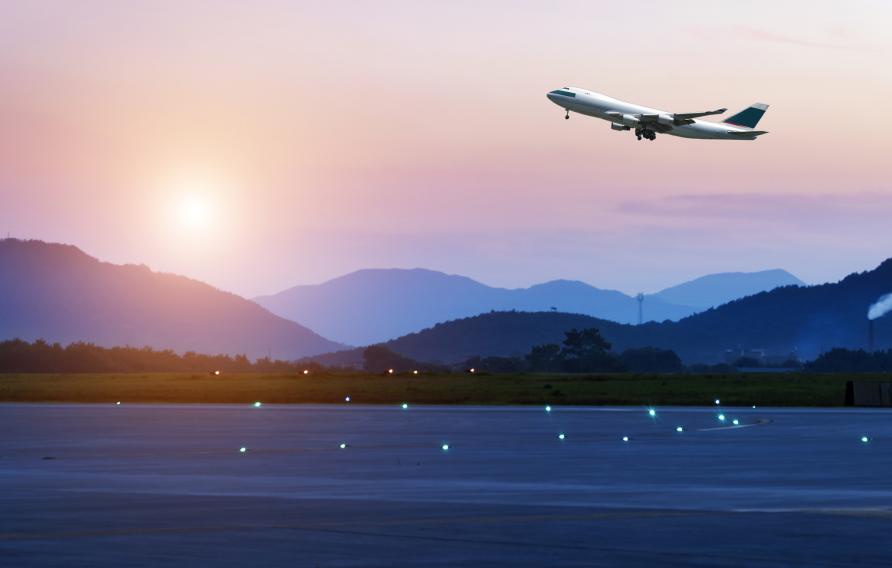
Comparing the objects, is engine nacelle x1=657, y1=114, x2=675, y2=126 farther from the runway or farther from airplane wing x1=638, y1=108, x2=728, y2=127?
the runway

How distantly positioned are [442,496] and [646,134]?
9212cm

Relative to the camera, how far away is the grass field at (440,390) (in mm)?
112562

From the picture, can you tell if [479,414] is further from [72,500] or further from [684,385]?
[684,385]

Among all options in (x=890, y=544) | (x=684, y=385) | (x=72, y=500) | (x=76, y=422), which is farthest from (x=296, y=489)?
(x=684, y=385)

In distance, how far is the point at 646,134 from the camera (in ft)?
399

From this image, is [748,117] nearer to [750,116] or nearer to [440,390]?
[750,116]

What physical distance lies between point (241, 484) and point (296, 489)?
205 cm

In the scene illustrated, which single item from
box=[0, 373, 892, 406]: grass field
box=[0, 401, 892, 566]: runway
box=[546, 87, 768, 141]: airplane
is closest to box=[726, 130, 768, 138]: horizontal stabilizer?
box=[546, 87, 768, 141]: airplane

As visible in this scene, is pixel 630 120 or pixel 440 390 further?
pixel 440 390

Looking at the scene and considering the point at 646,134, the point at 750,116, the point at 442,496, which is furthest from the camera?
the point at 750,116

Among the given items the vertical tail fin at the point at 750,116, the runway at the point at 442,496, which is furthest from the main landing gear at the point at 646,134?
the runway at the point at 442,496

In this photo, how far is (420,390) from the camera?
130500 millimetres

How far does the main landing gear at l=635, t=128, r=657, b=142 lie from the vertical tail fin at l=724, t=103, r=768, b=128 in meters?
32.4

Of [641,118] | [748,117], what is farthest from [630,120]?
[748,117]
